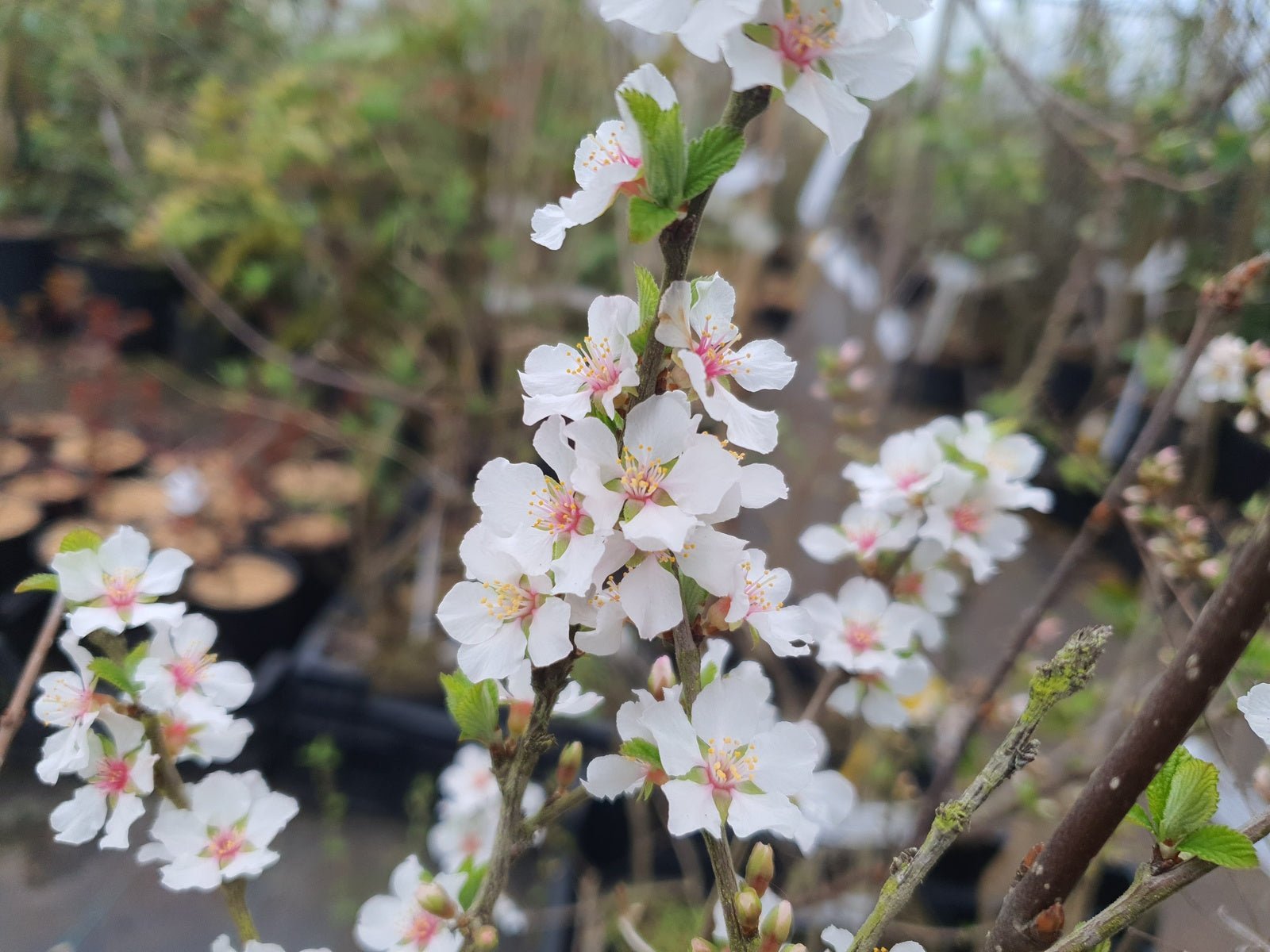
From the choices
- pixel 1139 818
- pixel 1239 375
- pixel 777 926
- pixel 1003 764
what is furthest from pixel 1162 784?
pixel 1239 375

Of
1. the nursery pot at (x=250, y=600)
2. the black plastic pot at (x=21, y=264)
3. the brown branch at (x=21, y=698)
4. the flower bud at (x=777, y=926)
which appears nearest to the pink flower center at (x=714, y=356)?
the flower bud at (x=777, y=926)

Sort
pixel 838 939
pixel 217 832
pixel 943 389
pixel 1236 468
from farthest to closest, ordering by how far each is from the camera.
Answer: pixel 943 389
pixel 1236 468
pixel 217 832
pixel 838 939

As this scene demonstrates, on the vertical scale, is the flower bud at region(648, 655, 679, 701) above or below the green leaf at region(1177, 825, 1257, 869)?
below

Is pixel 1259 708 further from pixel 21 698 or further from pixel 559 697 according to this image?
pixel 21 698

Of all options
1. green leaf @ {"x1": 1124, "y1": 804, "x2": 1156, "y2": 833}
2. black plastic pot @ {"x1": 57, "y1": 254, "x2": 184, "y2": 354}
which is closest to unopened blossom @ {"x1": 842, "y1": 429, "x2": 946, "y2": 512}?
green leaf @ {"x1": 1124, "y1": 804, "x2": 1156, "y2": 833}

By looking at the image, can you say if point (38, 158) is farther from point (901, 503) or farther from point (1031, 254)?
point (1031, 254)

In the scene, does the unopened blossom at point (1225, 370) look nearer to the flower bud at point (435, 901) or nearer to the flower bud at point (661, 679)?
the flower bud at point (661, 679)

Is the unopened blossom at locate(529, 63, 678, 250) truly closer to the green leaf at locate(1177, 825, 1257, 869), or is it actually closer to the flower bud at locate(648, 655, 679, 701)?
the flower bud at locate(648, 655, 679, 701)
